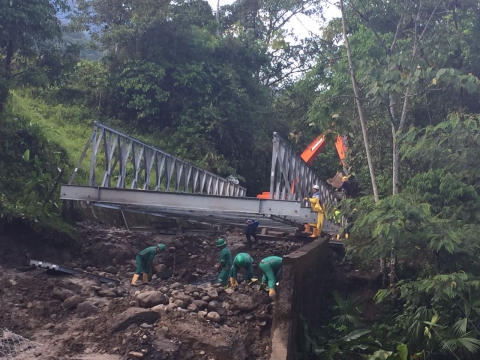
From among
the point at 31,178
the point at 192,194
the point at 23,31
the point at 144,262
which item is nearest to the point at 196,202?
the point at 192,194

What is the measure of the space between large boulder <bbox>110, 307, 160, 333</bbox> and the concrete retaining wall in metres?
1.98

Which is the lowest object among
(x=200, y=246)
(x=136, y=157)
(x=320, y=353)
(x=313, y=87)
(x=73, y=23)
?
(x=320, y=353)

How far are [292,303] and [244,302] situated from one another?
4.52ft

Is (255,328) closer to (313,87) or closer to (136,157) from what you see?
(136,157)

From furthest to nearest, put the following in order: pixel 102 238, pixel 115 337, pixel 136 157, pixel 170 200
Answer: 1. pixel 102 238
2. pixel 136 157
3. pixel 170 200
4. pixel 115 337

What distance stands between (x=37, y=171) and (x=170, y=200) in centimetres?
613

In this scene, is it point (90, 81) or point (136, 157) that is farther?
point (90, 81)

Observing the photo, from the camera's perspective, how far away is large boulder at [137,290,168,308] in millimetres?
9742

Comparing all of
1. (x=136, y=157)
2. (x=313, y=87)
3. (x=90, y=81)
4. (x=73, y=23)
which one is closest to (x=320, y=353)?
(x=136, y=157)

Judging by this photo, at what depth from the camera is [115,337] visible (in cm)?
874

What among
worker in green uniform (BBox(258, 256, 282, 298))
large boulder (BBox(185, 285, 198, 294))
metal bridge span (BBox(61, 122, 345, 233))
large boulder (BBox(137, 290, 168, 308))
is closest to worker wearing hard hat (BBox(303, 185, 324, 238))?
metal bridge span (BBox(61, 122, 345, 233))

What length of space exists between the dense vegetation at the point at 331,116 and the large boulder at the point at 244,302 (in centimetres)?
119

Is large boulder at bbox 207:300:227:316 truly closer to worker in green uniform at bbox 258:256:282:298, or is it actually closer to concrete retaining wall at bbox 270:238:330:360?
worker in green uniform at bbox 258:256:282:298

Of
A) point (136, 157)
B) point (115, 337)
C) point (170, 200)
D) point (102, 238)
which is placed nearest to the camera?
point (115, 337)
